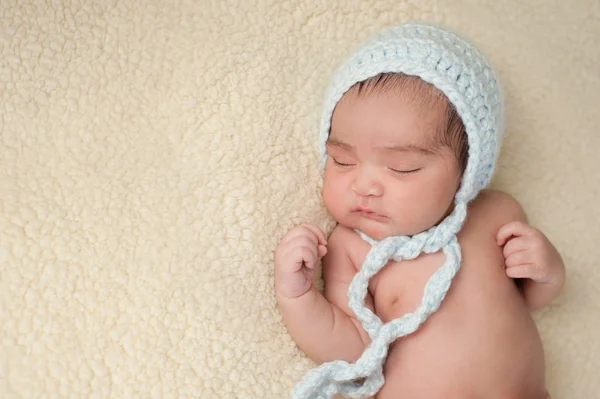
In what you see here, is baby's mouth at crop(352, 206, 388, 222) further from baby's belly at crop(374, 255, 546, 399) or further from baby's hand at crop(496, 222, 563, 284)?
baby's hand at crop(496, 222, 563, 284)

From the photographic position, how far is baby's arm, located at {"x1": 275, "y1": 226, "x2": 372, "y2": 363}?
127 centimetres

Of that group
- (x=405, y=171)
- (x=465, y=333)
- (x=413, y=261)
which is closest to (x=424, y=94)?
(x=405, y=171)

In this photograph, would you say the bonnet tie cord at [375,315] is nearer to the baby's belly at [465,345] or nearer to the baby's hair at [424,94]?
the baby's belly at [465,345]

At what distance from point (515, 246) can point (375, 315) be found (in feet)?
0.98

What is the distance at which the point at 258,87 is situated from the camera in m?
1.40

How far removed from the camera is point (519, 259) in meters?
1.35

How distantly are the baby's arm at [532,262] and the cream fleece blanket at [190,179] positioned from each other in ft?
0.45

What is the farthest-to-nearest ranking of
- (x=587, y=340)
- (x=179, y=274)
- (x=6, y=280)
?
(x=587, y=340) < (x=179, y=274) < (x=6, y=280)

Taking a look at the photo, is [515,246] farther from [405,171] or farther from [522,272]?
[405,171]

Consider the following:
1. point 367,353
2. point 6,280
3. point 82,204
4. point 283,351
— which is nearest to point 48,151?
point 82,204

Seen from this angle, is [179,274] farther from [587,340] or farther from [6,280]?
[587,340]

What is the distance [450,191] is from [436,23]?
1.48ft

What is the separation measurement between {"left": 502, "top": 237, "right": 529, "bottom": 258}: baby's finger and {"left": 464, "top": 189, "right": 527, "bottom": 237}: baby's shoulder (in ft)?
0.14

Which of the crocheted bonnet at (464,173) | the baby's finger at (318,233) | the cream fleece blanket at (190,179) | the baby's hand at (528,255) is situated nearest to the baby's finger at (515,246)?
the baby's hand at (528,255)
